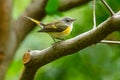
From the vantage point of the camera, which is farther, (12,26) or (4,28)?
(12,26)

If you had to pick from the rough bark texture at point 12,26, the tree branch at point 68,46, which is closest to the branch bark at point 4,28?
the rough bark texture at point 12,26

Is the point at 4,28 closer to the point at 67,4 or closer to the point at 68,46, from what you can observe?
the point at 67,4

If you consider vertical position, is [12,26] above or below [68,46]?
below

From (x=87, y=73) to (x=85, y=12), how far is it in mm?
525

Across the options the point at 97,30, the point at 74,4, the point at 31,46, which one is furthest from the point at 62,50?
the point at 31,46

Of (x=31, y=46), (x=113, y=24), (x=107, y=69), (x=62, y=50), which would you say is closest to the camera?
(x=113, y=24)

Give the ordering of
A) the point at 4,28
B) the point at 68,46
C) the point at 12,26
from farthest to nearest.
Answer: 1. the point at 12,26
2. the point at 4,28
3. the point at 68,46

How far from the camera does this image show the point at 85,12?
10.8 ft

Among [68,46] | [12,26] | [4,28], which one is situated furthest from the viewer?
[12,26]

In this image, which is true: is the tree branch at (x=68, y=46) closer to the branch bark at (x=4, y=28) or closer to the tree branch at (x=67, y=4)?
the branch bark at (x=4, y=28)

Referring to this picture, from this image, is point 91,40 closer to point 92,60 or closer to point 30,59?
point 30,59

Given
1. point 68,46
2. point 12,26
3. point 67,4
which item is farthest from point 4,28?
point 68,46

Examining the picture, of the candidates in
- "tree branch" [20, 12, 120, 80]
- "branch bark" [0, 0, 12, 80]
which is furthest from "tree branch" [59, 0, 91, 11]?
"tree branch" [20, 12, 120, 80]

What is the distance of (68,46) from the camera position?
1642 mm
